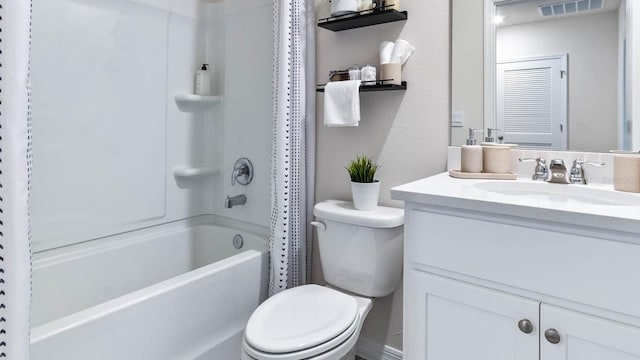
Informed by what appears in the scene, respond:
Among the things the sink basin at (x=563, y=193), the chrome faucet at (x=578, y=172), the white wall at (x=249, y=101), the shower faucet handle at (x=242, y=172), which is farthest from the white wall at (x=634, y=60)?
the shower faucet handle at (x=242, y=172)

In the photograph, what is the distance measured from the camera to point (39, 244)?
1583mm

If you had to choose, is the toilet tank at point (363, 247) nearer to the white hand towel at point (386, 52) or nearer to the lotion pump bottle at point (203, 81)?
the white hand towel at point (386, 52)

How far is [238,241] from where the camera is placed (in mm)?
2127

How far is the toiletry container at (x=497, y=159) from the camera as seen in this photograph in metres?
1.36

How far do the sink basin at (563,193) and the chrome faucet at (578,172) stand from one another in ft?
0.19

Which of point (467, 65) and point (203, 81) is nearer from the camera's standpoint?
point (467, 65)

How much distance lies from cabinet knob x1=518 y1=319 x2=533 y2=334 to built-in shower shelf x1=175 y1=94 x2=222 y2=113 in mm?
1939

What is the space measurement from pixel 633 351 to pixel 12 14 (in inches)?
63.3

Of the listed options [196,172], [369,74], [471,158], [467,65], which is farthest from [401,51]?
[196,172]

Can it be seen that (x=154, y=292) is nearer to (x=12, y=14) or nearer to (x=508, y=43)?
(x=12, y=14)

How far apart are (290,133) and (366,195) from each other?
1.57 feet

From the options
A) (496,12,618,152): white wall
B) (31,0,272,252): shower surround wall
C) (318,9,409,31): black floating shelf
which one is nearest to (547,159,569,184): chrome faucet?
(496,12,618,152): white wall

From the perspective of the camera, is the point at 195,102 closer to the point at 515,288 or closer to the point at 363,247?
the point at 363,247

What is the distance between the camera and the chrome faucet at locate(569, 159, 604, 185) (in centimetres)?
124
